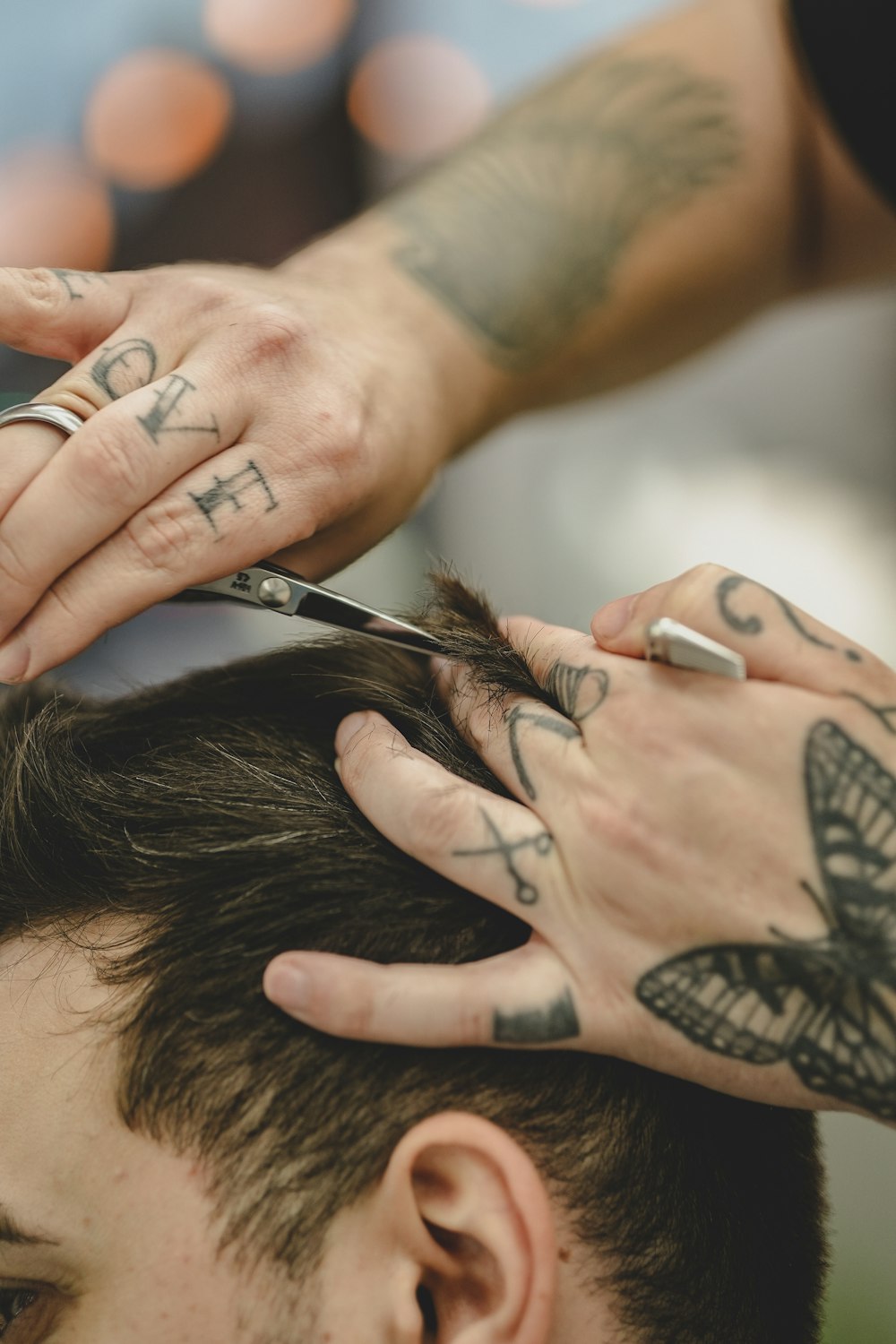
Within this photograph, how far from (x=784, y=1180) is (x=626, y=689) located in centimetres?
51

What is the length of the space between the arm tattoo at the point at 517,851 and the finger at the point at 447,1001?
45mm

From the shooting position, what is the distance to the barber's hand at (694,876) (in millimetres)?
791

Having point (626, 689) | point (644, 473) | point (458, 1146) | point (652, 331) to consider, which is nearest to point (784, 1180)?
point (458, 1146)

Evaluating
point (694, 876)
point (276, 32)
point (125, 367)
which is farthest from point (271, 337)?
point (276, 32)

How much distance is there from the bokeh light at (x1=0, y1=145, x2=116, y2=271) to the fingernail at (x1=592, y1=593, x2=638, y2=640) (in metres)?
2.57

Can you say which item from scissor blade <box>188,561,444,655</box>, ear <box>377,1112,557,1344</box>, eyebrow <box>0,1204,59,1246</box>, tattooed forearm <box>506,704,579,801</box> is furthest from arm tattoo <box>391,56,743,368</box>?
eyebrow <box>0,1204,59,1246</box>

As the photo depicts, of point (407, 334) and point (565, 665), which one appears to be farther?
point (407, 334)

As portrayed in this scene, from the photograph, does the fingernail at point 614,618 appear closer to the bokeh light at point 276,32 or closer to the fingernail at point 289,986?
the fingernail at point 289,986

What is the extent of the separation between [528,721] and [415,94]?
2.93m

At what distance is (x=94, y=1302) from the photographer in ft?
2.81

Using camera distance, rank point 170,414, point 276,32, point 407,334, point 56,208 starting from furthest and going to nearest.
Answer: point 276,32
point 56,208
point 407,334
point 170,414

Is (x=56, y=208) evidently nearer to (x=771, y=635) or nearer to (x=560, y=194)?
(x=560, y=194)

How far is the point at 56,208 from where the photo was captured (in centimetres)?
305

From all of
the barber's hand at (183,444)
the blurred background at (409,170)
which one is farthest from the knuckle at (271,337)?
the blurred background at (409,170)
